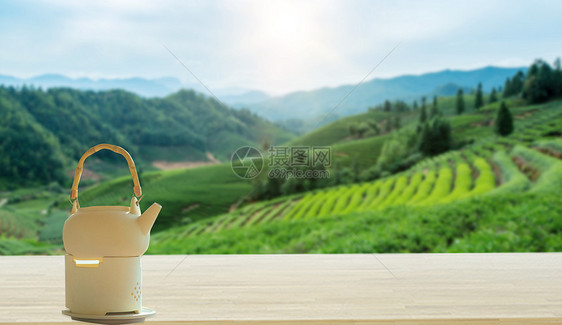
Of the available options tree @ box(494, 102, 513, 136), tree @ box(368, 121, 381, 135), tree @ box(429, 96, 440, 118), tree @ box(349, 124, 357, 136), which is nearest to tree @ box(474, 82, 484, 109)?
tree @ box(494, 102, 513, 136)

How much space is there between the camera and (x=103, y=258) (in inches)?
64.1

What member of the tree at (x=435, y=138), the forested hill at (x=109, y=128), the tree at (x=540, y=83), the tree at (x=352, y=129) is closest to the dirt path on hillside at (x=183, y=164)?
the forested hill at (x=109, y=128)

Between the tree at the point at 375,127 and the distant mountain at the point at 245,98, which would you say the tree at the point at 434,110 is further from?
the distant mountain at the point at 245,98

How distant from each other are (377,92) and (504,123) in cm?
161

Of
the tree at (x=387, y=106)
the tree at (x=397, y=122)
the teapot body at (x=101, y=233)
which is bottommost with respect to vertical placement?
the teapot body at (x=101, y=233)

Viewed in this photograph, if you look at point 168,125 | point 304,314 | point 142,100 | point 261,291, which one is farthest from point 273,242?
point 304,314

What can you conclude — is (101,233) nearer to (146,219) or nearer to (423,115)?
(146,219)

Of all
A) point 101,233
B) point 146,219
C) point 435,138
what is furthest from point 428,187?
point 101,233

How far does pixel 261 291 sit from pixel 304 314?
0.54 meters

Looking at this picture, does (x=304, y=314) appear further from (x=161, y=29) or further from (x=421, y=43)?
(x=421, y=43)

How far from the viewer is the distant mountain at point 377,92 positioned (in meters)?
6.39

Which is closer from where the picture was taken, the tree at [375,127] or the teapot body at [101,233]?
the teapot body at [101,233]

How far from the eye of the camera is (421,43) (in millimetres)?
6504

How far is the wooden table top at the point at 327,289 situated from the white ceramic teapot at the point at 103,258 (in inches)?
9.2
